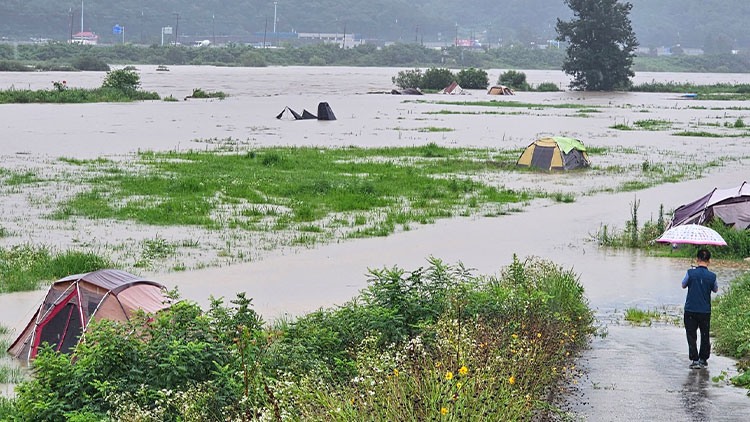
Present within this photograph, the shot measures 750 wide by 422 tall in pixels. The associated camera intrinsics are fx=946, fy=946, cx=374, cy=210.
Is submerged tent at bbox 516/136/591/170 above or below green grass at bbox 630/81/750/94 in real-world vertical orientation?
below

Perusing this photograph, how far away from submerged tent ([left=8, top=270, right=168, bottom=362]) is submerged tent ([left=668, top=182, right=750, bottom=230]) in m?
12.4

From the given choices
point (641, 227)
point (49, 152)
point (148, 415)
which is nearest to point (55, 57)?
point (49, 152)

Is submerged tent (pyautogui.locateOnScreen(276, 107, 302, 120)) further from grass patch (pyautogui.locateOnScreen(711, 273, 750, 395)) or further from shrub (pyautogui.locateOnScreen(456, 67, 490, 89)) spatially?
shrub (pyautogui.locateOnScreen(456, 67, 490, 89))

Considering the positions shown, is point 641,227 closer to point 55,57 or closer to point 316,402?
point 316,402

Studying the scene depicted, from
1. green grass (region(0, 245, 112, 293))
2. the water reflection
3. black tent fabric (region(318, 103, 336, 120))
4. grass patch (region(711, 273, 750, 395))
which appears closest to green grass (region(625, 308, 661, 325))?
grass patch (region(711, 273, 750, 395))

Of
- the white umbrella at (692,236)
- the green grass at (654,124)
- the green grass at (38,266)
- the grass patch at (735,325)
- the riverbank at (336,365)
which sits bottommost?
the green grass at (38,266)

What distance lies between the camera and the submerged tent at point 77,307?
1215 centimetres

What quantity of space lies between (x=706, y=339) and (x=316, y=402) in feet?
19.1

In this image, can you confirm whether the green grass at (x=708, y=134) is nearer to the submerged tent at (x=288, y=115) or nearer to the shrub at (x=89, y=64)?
the submerged tent at (x=288, y=115)

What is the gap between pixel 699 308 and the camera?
1145 cm

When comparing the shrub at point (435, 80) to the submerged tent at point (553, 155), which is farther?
the shrub at point (435, 80)

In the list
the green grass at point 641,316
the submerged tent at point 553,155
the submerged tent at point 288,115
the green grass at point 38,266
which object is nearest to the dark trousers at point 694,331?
the green grass at point 641,316

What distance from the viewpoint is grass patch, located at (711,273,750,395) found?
1141 centimetres

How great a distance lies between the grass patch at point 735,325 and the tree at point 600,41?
93264 mm
